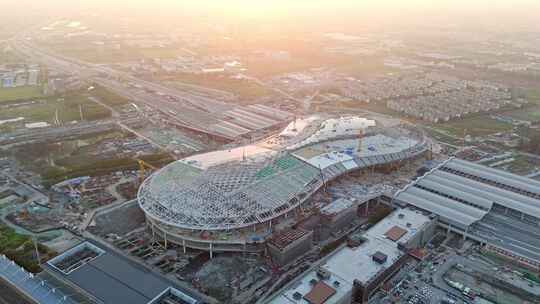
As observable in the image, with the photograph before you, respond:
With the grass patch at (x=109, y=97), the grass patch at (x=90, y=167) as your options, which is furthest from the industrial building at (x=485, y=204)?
the grass patch at (x=109, y=97)

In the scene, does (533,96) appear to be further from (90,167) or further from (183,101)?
(90,167)

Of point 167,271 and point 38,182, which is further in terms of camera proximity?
point 38,182

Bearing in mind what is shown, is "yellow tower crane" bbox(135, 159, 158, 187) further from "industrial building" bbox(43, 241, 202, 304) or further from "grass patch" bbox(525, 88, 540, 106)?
"grass patch" bbox(525, 88, 540, 106)

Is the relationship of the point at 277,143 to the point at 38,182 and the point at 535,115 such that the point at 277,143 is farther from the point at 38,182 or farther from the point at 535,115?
the point at 535,115

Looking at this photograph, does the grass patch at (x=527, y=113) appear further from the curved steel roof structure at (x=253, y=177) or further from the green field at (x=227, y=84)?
the green field at (x=227, y=84)

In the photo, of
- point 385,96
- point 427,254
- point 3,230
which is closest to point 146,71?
point 385,96

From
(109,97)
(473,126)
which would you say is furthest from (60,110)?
(473,126)
